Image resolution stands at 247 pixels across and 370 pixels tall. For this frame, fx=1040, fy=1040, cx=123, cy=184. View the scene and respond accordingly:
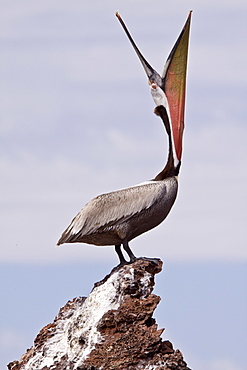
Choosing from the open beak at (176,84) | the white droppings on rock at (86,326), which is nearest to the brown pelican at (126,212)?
the open beak at (176,84)

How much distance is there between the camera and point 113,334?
13.4m

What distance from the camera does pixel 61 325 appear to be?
14422 mm

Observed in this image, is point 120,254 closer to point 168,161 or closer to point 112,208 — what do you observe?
point 112,208

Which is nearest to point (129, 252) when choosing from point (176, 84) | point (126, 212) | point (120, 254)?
point (120, 254)

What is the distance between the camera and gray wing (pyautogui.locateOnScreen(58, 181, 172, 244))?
47.4ft

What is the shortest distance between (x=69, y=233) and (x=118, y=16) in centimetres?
361

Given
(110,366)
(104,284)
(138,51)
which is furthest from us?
(138,51)

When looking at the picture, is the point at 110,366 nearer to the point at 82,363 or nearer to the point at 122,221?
the point at 82,363

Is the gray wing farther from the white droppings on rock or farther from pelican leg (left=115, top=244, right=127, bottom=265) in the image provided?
the white droppings on rock

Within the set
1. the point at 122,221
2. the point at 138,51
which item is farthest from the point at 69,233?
the point at 138,51

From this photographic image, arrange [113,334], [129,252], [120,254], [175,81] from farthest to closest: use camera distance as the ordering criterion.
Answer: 1. [175,81]
2. [120,254]
3. [129,252]
4. [113,334]

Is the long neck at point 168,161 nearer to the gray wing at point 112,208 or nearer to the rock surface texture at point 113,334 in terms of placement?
the gray wing at point 112,208

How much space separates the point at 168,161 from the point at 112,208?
1.22 metres

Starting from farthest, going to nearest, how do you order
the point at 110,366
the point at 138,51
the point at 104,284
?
the point at 138,51, the point at 104,284, the point at 110,366
